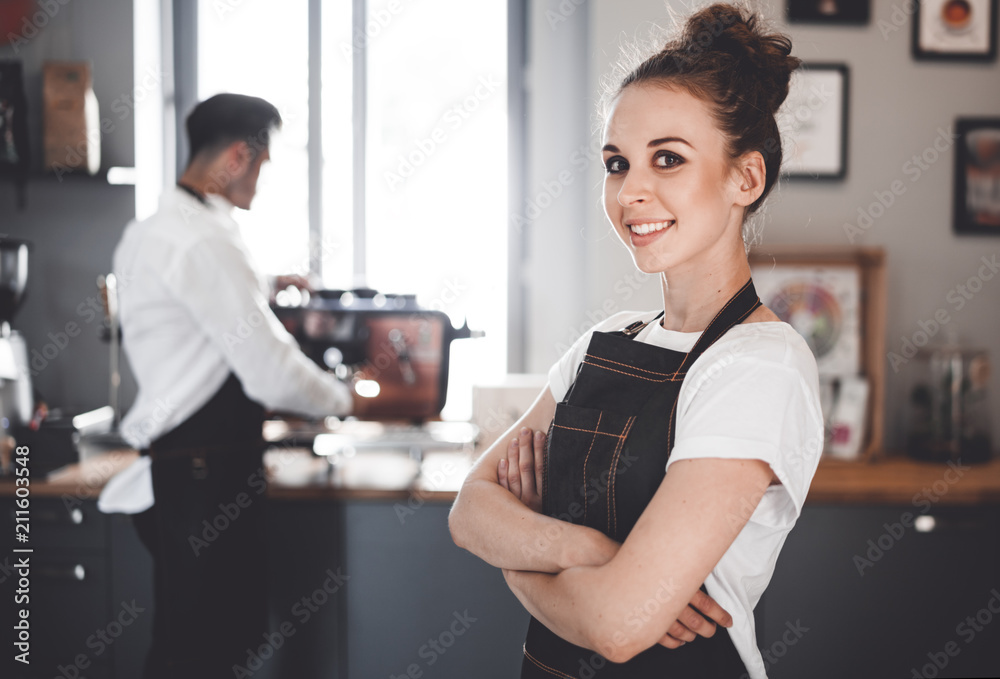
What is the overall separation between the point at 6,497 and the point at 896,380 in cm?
279

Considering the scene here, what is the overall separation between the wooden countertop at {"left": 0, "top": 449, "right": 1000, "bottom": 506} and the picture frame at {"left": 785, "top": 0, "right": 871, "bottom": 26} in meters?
1.40

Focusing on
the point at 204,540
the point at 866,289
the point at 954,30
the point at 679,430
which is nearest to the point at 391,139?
the point at 204,540

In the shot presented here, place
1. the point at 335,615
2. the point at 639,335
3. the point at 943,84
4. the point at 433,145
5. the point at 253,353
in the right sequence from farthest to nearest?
1. the point at 433,145
2. the point at 943,84
3. the point at 335,615
4. the point at 253,353
5. the point at 639,335

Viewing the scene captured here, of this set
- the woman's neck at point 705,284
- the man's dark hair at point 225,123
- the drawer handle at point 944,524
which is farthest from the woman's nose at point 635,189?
the drawer handle at point 944,524

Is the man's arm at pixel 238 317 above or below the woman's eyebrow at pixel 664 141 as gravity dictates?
below

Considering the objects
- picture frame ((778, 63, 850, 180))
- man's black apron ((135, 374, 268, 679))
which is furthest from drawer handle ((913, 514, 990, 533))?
man's black apron ((135, 374, 268, 679))

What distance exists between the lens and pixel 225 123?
186cm

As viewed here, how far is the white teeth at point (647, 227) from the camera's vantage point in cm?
96

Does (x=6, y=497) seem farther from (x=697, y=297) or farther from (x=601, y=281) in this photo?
(x=697, y=297)

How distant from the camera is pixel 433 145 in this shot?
2893mm

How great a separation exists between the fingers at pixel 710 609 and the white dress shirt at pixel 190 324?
4.08ft

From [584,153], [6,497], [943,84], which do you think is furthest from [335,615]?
[943,84]

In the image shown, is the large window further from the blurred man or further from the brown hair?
the brown hair

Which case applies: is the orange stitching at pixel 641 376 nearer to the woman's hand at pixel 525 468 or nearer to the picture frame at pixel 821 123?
the woman's hand at pixel 525 468
